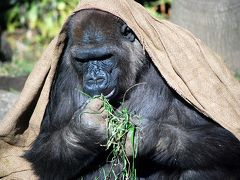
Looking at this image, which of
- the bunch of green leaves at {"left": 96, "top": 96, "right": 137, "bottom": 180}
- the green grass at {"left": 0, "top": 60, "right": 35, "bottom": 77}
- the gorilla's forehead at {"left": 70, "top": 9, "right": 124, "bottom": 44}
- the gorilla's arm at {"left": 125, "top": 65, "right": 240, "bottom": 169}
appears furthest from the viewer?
the green grass at {"left": 0, "top": 60, "right": 35, "bottom": 77}

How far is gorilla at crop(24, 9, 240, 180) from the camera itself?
4.41 m

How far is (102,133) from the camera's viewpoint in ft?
14.1

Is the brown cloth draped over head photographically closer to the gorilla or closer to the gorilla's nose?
the gorilla

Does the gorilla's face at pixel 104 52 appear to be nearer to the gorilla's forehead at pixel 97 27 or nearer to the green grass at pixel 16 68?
the gorilla's forehead at pixel 97 27

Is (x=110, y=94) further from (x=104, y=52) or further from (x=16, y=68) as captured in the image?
(x=16, y=68)

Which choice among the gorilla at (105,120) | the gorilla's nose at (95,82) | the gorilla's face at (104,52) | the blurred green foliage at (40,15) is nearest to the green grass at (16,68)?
the blurred green foliage at (40,15)

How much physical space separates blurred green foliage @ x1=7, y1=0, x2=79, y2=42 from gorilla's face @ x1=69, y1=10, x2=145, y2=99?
541 centimetres

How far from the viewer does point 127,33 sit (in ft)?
15.1

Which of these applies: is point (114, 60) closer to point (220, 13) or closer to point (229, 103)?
point (229, 103)

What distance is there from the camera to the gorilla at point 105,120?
4.41m

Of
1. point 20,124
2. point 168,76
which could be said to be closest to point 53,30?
point 20,124

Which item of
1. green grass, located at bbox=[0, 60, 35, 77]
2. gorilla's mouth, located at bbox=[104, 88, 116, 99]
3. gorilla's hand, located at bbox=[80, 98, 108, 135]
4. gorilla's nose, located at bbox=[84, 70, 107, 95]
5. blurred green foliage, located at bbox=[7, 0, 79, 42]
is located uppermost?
blurred green foliage, located at bbox=[7, 0, 79, 42]

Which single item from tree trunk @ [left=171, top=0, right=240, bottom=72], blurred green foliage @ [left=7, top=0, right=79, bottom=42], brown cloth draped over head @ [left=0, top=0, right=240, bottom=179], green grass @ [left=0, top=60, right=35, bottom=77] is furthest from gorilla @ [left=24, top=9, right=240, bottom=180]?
blurred green foliage @ [left=7, top=0, right=79, bottom=42]

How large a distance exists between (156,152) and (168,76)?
0.51 m
